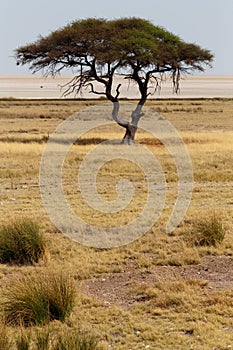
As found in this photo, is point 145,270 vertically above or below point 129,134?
below

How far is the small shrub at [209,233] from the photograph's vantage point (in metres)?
9.68

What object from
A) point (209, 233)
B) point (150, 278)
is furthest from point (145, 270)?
point (209, 233)

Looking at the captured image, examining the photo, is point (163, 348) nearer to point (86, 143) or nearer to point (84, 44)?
point (86, 143)

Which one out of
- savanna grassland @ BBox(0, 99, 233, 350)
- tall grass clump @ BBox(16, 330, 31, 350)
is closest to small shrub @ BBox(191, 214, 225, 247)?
savanna grassland @ BBox(0, 99, 233, 350)

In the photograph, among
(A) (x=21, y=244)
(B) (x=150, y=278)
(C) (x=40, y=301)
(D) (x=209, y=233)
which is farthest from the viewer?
(D) (x=209, y=233)

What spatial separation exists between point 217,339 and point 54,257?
3484 mm

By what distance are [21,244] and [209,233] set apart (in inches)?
114

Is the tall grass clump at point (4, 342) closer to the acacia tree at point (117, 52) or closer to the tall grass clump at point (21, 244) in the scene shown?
the tall grass clump at point (21, 244)

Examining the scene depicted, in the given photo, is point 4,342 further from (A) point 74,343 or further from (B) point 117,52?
(B) point 117,52

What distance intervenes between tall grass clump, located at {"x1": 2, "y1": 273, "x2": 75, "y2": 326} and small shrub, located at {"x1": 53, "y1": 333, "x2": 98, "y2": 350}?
3.54 ft

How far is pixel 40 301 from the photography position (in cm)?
659

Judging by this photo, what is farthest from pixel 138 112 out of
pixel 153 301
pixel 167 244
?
pixel 153 301

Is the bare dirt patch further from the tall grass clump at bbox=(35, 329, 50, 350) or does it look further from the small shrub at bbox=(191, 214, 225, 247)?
the tall grass clump at bbox=(35, 329, 50, 350)

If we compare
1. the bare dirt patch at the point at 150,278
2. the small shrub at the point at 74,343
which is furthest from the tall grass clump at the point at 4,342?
the bare dirt patch at the point at 150,278
